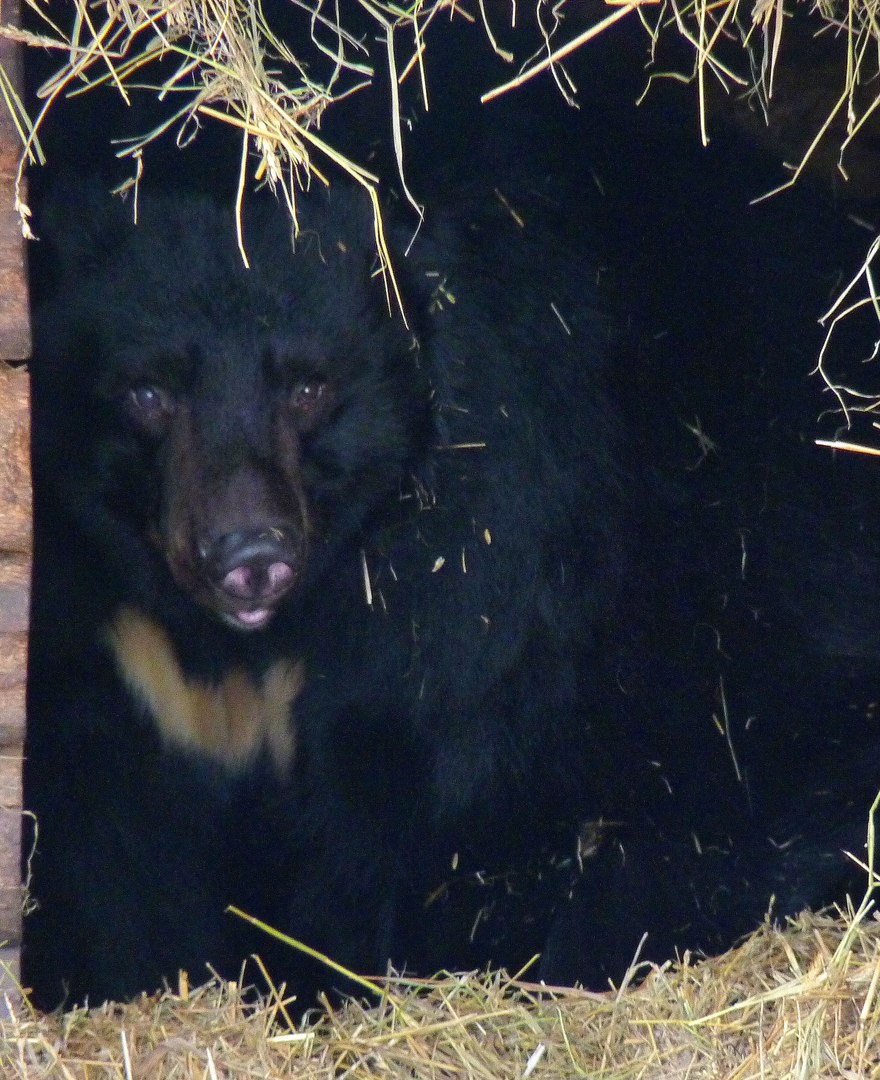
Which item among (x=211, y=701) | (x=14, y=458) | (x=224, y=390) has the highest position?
(x=14, y=458)

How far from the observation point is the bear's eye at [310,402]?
3.81 meters

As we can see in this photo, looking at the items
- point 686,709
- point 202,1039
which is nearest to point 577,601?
point 686,709

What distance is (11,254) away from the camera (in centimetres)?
309

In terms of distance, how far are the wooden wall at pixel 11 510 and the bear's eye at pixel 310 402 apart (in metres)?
0.79

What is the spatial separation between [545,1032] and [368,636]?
1229 mm

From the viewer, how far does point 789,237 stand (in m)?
4.67

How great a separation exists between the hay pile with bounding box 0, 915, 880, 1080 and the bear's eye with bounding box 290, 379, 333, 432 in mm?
1297

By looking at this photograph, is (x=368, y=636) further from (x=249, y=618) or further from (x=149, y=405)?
(x=149, y=405)

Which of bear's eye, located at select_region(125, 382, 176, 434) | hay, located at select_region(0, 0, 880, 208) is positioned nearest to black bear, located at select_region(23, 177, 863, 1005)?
bear's eye, located at select_region(125, 382, 176, 434)

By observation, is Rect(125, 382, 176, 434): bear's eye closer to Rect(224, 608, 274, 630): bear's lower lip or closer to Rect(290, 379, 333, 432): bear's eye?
Rect(290, 379, 333, 432): bear's eye

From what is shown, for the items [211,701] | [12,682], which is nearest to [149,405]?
[12,682]

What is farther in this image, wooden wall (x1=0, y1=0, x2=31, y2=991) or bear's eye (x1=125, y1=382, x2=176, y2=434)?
bear's eye (x1=125, y1=382, x2=176, y2=434)

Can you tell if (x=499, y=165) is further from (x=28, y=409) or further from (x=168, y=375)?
(x=28, y=409)

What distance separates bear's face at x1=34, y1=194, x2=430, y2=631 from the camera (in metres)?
3.62
